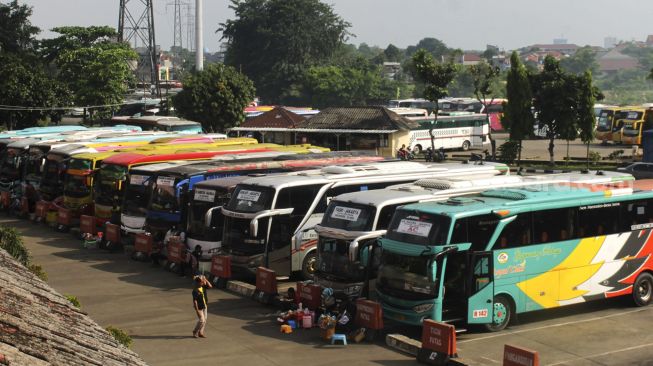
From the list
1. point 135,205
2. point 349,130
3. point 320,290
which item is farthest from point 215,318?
point 349,130

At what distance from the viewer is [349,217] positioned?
19766mm

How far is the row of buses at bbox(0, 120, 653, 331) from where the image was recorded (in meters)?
17.5

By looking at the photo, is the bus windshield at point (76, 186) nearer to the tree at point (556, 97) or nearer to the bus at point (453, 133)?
the tree at point (556, 97)

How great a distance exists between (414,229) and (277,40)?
93.4m

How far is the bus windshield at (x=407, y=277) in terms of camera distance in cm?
1717

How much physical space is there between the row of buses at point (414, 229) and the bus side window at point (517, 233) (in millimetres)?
24

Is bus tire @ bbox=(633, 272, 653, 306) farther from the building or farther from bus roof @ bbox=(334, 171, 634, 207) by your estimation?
the building

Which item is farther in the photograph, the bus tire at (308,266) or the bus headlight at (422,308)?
the bus tire at (308,266)

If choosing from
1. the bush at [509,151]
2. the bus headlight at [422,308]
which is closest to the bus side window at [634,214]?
the bus headlight at [422,308]

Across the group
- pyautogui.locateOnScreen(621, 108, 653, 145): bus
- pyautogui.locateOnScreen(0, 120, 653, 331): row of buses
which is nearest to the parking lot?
pyautogui.locateOnScreen(0, 120, 653, 331): row of buses

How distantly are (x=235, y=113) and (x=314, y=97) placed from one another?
4715 centimetres

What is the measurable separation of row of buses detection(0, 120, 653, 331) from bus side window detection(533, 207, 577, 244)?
0.03 m

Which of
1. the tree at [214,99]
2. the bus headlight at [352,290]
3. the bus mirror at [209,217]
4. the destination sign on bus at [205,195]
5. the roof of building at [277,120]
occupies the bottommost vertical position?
the bus headlight at [352,290]

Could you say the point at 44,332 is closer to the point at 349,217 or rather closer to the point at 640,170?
the point at 349,217
